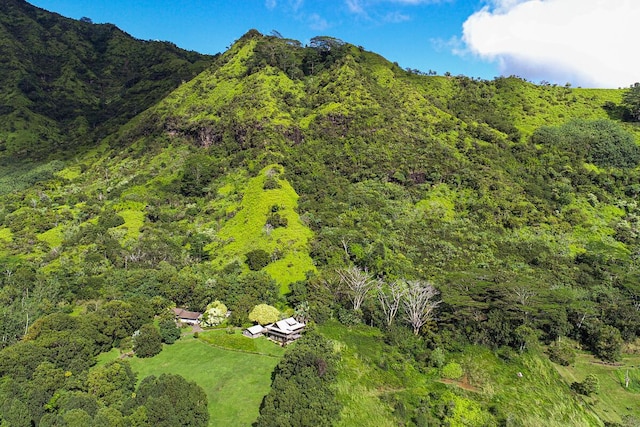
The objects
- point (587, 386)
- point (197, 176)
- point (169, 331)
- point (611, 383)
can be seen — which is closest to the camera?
point (587, 386)

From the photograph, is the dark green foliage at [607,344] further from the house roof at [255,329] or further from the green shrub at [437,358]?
the house roof at [255,329]

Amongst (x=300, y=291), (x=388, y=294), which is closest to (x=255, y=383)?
(x=300, y=291)

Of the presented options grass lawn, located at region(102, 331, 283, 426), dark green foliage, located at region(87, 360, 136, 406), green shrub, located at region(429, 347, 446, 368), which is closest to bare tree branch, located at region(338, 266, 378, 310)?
green shrub, located at region(429, 347, 446, 368)

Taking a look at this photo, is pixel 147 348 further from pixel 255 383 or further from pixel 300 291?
pixel 300 291

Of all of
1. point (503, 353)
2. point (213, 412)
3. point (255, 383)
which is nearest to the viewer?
point (213, 412)

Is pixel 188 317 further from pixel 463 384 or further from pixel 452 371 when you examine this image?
pixel 463 384

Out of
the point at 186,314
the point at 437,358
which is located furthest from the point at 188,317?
the point at 437,358
